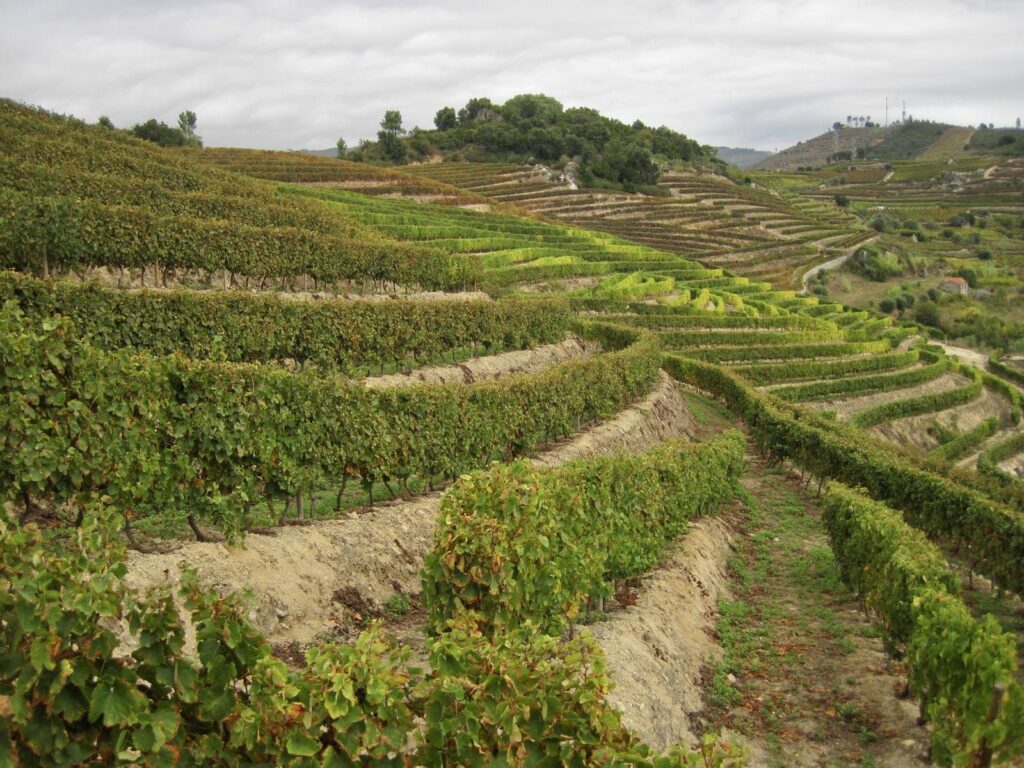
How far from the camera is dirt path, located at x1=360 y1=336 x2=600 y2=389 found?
28094 millimetres

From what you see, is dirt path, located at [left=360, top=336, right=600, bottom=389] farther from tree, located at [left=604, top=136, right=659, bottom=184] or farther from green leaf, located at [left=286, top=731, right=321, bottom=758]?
tree, located at [left=604, top=136, right=659, bottom=184]

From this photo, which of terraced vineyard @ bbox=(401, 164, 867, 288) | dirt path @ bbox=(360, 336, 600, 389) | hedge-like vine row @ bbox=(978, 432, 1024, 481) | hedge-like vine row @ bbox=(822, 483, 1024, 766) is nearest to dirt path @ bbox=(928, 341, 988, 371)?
terraced vineyard @ bbox=(401, 164, 867, 288)

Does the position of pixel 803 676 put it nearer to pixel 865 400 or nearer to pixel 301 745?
pixel 301 745

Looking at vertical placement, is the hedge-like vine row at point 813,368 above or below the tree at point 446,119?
below

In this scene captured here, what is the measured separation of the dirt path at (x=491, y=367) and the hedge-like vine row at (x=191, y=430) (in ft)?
15.1

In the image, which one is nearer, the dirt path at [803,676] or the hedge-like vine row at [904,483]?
the dirt path at [803,676]

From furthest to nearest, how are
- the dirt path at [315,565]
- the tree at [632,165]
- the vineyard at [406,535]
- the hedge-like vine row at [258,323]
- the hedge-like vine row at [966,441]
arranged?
the tree at [632,165]
the hedge-like vine row at [966,441]
the hedge-like vine row at [258,323]
the dirt path at [315,565]
the vineyard at [406,535]

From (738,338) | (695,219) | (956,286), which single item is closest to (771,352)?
(738,338)

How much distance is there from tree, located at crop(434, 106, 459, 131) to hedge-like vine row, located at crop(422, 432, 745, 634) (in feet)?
479

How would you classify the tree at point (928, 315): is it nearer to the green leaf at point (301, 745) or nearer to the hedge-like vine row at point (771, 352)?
the hedge-like vine row at point (771, 352)

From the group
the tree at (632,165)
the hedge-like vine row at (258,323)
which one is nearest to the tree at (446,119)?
the tree at (632,165)

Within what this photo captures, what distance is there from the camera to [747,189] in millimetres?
139500

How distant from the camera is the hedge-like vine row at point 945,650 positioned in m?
10.5

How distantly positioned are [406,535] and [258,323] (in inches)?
402
